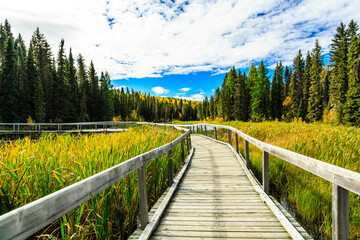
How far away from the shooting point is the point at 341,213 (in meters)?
1.79

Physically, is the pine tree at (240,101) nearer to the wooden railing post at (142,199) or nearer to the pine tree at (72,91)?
the pine tree at (72,91)

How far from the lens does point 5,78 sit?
30438 millimetres

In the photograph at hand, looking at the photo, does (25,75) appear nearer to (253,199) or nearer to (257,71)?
(253,199)

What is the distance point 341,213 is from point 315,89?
1694 inches

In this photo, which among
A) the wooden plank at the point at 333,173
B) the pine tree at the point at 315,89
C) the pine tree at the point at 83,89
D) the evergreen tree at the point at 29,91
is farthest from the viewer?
the pine tree at the point at 83,89

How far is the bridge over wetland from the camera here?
48.1 inches

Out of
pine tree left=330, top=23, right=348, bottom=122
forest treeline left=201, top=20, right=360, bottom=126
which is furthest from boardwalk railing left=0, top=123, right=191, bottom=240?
pine tree left=330, top=23, right=348, bottom=122

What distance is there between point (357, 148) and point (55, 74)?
4413 centimetres

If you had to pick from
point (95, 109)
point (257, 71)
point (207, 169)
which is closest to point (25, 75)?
point (95, 109)

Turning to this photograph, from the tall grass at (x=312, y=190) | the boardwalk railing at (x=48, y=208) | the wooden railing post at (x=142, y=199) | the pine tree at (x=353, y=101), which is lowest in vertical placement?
the tall grass at (x=312, y=190)

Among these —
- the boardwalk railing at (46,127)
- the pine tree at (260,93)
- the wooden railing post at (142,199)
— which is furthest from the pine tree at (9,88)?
the pine tree at (260,93)

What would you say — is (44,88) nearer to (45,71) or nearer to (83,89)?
(45,71)

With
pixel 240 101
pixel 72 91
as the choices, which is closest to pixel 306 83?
pixel 240 101

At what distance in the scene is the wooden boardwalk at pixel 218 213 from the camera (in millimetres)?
2719
